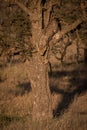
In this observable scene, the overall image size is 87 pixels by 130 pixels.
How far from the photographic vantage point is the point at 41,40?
11.0 meters

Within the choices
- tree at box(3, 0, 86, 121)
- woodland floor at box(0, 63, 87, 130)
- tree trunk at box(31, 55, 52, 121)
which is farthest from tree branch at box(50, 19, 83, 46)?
woodland floor at box(0, 63, 87, 130)

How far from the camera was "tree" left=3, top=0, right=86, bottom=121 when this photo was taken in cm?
1095

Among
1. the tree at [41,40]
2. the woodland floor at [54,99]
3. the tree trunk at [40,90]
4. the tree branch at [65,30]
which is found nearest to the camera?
the woodland floor at [54,99]

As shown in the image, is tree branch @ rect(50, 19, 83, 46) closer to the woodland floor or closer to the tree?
the tree

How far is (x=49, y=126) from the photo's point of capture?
967 cm

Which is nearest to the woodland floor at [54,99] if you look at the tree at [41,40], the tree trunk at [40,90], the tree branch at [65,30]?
the tree trunk at [40,90]

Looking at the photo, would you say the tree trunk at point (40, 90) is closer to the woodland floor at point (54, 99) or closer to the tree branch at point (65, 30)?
the woodland floor at point (54, 99)

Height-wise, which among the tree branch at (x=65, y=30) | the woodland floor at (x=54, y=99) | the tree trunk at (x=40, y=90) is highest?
the tree branch at (x=65, y=30)

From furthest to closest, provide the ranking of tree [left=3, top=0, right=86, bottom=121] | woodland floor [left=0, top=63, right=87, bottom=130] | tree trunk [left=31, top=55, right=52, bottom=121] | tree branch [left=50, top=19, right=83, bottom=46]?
1. tree trunk [left=31, top=55, right=52, bottom=121]
2. tree [left=3, top=0, right=86, bottom=121]
3. tree branch [left=50, top=19, right=83, bottom=46]
4. woodland floor [left=0, top=63, right=87, bottom=130]

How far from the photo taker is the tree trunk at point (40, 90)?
11.2 m

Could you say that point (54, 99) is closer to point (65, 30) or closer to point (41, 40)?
point (41, 40)

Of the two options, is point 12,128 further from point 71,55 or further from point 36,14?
point 71,55

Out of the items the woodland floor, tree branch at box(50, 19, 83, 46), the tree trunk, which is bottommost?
the woodland floor

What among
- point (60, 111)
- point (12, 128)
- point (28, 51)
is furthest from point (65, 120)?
point (60, 111)
